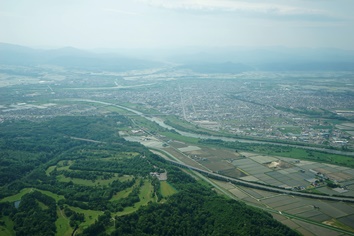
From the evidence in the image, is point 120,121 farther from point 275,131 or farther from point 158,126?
point 275,131

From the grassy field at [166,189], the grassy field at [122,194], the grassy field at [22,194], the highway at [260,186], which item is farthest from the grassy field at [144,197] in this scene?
the highway at [260,186]

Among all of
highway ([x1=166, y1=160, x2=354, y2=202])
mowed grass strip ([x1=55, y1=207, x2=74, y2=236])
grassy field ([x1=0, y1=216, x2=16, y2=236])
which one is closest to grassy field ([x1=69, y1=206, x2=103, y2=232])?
mowed grass strip ([x1=55, y1=207, x2=74, y2=236])

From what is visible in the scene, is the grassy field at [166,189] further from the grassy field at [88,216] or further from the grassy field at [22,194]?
the grassy field at [22,194]

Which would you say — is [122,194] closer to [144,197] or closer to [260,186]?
[144,197]

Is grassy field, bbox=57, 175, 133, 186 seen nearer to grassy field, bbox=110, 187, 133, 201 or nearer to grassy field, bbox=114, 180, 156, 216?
grassy field, bbox=110, 187, 133, 201

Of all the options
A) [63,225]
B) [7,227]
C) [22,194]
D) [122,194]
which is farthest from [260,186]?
[7,227]

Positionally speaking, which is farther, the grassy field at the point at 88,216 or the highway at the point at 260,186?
the highway at the point at 260,186
